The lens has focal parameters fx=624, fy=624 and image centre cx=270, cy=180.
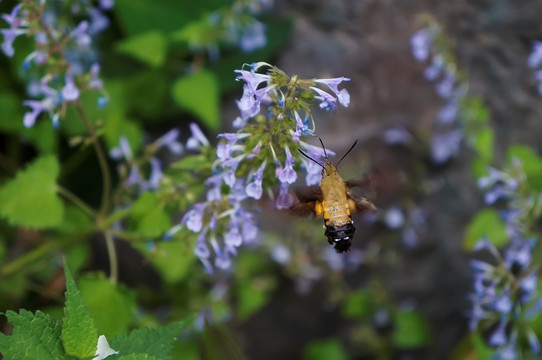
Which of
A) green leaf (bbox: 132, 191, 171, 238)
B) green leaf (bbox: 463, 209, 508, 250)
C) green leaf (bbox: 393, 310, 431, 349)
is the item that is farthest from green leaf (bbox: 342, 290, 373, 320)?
green leaf (bbox: 132, 191, 171, 238)

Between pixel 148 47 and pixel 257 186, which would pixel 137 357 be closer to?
pixel 257 186

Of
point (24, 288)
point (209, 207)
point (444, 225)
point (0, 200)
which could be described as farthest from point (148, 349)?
point (444, 225)

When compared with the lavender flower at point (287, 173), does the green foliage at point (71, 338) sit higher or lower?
lower

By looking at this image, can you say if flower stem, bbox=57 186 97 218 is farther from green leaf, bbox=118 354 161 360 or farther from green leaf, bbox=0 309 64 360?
green leaf, bbox=118 354 161 360

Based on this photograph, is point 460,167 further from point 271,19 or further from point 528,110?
point 271,19

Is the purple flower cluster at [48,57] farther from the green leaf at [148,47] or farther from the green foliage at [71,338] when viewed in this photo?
the green foliage at [71,338]

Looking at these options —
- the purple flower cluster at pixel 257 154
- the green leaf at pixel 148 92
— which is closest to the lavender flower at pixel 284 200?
the purple flower cluster at pixel 257 154
